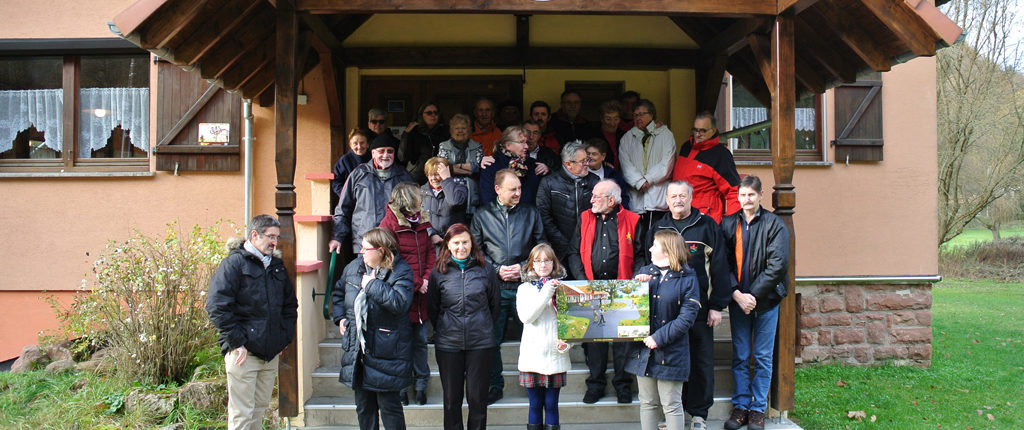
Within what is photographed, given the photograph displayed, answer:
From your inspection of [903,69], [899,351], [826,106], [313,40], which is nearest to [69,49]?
[313,40]

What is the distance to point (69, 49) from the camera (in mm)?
7727

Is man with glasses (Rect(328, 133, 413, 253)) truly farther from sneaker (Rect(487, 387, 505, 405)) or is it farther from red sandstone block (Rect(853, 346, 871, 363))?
red sandstone block (Rect(853, 346, 871, 363))

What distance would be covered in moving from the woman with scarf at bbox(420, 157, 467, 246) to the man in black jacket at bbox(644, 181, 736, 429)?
60.3 inches

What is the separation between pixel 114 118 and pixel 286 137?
13.5ft

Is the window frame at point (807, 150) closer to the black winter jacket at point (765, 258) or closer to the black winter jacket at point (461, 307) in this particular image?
the black winter jacket at point (765, 258)

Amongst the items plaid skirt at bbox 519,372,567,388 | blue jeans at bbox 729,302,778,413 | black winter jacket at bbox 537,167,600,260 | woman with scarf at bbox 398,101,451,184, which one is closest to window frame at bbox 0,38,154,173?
woman with scarf at bbox 398,101,451,184

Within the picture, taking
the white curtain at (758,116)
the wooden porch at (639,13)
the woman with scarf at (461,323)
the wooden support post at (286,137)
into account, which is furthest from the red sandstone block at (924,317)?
the wooden support post at (286,137)

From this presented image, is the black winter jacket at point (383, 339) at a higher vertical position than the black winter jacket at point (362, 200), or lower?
lower

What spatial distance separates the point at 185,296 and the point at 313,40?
2541 mm

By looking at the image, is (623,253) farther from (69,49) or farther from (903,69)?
(69,49)

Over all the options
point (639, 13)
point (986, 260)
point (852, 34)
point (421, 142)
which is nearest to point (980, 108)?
point (986, 260)

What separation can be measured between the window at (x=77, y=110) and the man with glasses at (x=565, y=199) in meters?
5.08

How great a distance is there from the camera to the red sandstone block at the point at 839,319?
26.6ft

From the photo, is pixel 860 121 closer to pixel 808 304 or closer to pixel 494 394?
pixel 808 304
